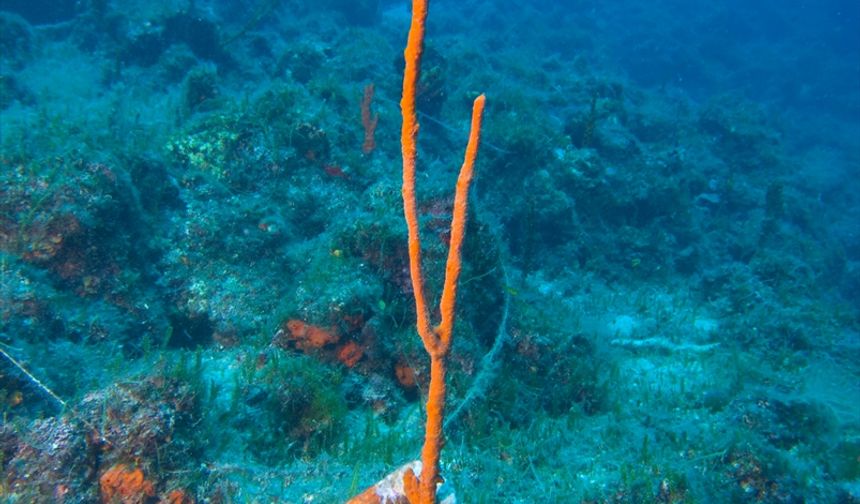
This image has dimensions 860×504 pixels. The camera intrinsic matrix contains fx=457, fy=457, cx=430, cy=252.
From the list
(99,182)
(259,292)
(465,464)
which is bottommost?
(465,464)

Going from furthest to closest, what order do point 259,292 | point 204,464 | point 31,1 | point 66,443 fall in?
point 31,1
point 259,292
point 204,464
point 66,443

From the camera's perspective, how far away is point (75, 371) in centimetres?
334

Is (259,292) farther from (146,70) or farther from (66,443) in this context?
(146,70)

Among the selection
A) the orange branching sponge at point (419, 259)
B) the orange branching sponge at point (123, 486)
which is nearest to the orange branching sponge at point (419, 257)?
the orange branching sponge at point (419, 259)

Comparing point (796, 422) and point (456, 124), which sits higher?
point (456, 124)

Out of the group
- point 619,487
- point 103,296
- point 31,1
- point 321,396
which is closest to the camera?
point 619,487

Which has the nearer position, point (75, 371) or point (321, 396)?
point (75, 371)

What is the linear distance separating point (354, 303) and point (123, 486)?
2.16 metres

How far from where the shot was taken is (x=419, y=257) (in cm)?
204

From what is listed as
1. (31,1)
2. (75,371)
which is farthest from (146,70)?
(75,371)

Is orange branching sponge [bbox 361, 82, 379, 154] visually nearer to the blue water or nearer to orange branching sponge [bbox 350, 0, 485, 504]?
the blue water

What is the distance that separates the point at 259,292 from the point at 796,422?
5281 millimetres

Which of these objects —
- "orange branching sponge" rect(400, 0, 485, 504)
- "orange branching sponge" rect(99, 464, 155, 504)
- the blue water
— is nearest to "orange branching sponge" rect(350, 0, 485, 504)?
"orange branching sponge" rect(400, 0, 485, 504)

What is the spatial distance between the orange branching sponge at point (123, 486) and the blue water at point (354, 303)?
0.01m
